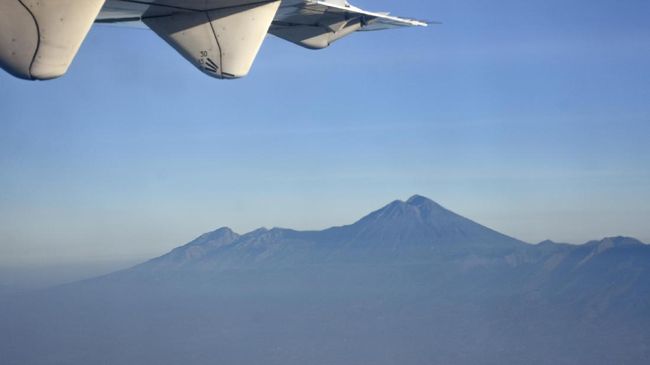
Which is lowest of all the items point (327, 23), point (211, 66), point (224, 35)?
point (211, 66)

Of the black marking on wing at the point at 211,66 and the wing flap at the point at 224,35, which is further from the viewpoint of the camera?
the black marking on wing at the point at 211,66

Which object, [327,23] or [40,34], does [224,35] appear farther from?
[327,23]

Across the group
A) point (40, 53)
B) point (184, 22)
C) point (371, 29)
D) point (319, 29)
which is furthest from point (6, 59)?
point (371, 29)

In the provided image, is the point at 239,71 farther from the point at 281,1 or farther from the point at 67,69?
the point at 67,69

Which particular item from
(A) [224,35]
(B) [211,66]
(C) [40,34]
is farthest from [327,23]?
(C) [40,34]

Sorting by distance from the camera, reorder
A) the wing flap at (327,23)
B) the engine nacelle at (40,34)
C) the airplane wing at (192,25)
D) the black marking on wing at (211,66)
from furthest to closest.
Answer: the wing flap at (327,23) → the black marking on wing at (211,66) → the airplane wing at (192,25) → the engine nacelle at (40,34)

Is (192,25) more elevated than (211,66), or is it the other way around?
(192,25)

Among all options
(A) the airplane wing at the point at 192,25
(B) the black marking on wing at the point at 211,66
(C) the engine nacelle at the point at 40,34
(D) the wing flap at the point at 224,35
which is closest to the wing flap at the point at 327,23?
(A) the airplane wing at the point at 192,25

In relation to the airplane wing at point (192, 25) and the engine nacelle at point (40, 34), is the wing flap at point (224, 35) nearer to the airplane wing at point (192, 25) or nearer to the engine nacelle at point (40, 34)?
the airplane wing at point (192, 25)

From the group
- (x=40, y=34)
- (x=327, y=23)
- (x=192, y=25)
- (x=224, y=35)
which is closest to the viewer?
(x=40, y=34)
